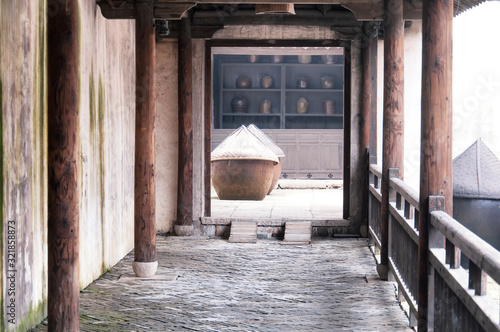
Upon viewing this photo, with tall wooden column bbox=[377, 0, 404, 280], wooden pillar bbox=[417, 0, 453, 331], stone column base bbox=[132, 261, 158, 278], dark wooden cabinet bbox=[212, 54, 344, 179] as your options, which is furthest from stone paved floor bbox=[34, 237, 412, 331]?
dark wooden cabinet bbox=[212, 54, 344, 179]

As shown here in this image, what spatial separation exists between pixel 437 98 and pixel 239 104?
43.0ft

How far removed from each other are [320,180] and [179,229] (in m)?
7.04

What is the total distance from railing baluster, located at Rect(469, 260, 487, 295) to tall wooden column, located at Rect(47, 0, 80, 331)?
243 centimetres

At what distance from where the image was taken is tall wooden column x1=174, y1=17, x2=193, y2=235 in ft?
28.7

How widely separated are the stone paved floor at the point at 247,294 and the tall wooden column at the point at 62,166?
63 centimetres

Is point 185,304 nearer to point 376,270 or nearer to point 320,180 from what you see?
point 376,270

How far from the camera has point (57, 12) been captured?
13.9 feet

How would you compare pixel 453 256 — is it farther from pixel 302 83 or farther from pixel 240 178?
pixel 302 83

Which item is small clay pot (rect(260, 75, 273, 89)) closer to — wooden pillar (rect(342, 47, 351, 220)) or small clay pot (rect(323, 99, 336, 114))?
small clay pot (rect(323, 99, 336, 114))

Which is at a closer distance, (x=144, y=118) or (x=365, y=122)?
(x=144, y=118)

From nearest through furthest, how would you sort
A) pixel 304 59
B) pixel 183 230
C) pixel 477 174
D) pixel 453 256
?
pixel 453 256 → pixel 477 174 → pixel 183 230 → pixel 304 59

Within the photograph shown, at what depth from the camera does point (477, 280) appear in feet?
9.99

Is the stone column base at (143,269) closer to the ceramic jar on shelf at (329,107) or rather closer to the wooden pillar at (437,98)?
the wooden pillar at (437,98)

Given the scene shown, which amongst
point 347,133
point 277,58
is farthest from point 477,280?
point 277,58
